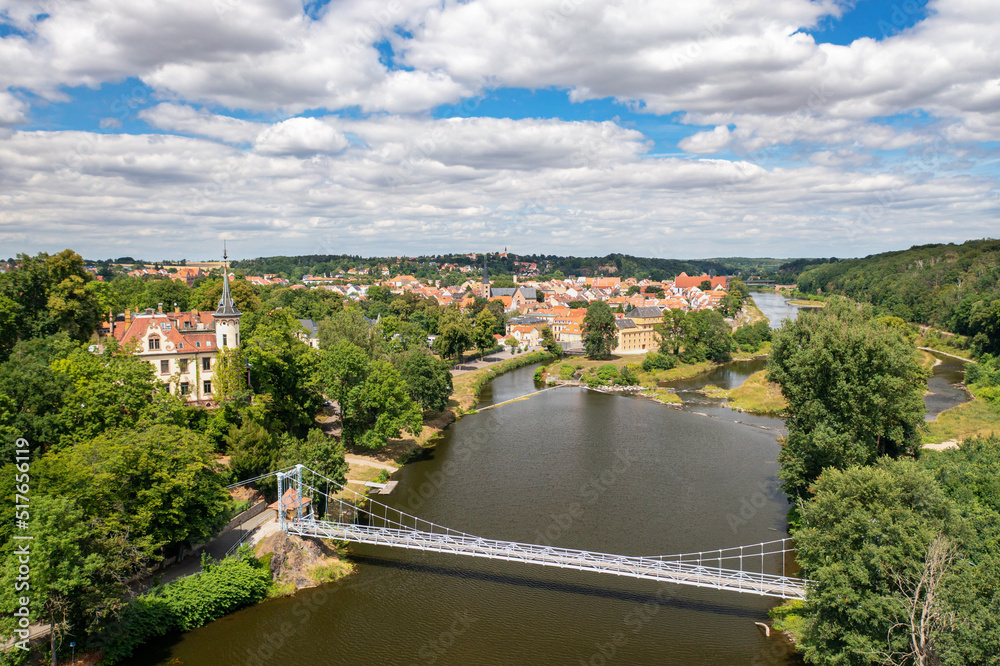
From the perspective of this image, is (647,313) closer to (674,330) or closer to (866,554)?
(674,330)

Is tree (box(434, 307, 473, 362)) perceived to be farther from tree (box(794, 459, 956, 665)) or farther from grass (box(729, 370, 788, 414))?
tree (box(794, 459, 956, 665))

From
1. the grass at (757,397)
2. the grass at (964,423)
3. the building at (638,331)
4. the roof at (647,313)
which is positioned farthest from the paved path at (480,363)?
the grass at (964,423)

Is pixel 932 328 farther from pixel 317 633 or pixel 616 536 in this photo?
pixel 317 633

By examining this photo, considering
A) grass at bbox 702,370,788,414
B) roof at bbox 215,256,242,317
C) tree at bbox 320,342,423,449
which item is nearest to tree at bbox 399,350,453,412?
tree at bbox 320,342,423,449

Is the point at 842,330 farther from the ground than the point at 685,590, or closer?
farther from the ground

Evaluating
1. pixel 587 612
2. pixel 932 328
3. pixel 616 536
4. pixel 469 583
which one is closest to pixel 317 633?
pixel 469 583

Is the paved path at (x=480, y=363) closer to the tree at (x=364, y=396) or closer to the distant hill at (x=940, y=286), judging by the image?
the tree at (x=364, y=396)
